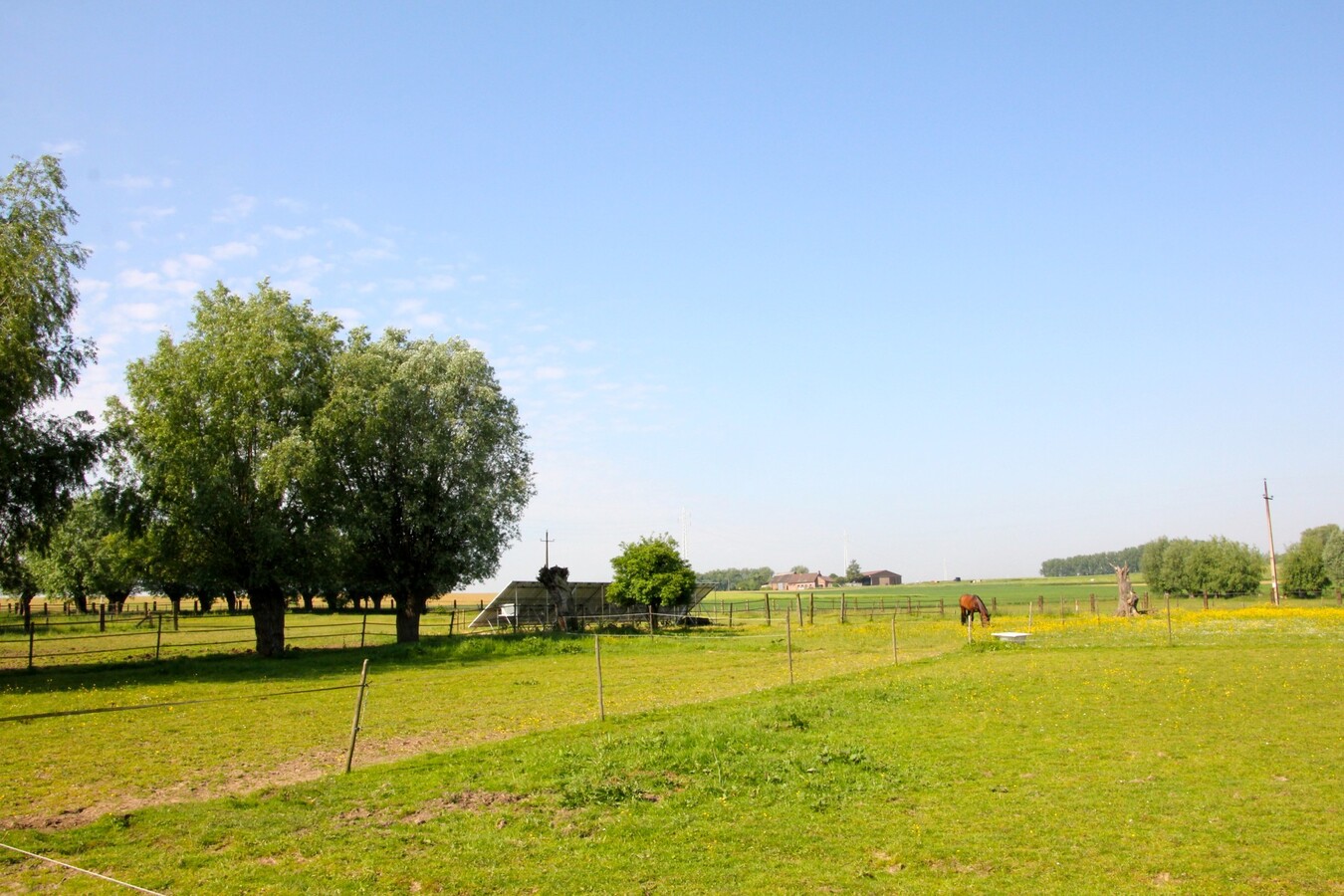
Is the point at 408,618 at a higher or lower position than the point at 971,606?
higher

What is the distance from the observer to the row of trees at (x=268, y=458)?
27531 mm

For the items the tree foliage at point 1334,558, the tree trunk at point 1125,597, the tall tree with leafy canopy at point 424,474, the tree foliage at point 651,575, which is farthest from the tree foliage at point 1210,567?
the tall tree with leafy canopy at point 424,474

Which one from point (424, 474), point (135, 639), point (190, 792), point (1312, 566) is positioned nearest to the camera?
point (190, 792)

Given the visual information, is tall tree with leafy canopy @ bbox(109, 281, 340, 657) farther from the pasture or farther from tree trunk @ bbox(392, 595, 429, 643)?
the pasture

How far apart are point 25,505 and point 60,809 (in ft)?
69.3

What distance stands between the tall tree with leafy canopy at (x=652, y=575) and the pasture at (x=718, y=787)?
28.6 metres

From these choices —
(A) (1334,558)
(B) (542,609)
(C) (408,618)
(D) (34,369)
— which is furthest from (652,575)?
(A) (1334,558)

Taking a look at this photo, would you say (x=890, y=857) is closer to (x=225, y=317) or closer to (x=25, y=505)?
(x=25, y=505)

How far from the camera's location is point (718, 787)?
35.5 ft

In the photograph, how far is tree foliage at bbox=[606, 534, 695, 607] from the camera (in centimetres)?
5053

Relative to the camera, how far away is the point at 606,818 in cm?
966

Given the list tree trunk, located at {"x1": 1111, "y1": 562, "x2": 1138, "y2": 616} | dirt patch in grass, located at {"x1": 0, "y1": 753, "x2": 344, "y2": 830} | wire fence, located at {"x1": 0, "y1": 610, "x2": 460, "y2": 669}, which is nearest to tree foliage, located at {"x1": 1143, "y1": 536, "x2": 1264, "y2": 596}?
tree trunk, located at {"x1": 1111, "y1": 562, "x2": 1138, "y2": 616}

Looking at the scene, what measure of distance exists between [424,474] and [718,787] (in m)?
31.0

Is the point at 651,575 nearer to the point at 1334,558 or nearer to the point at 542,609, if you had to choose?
the point at 542,609
